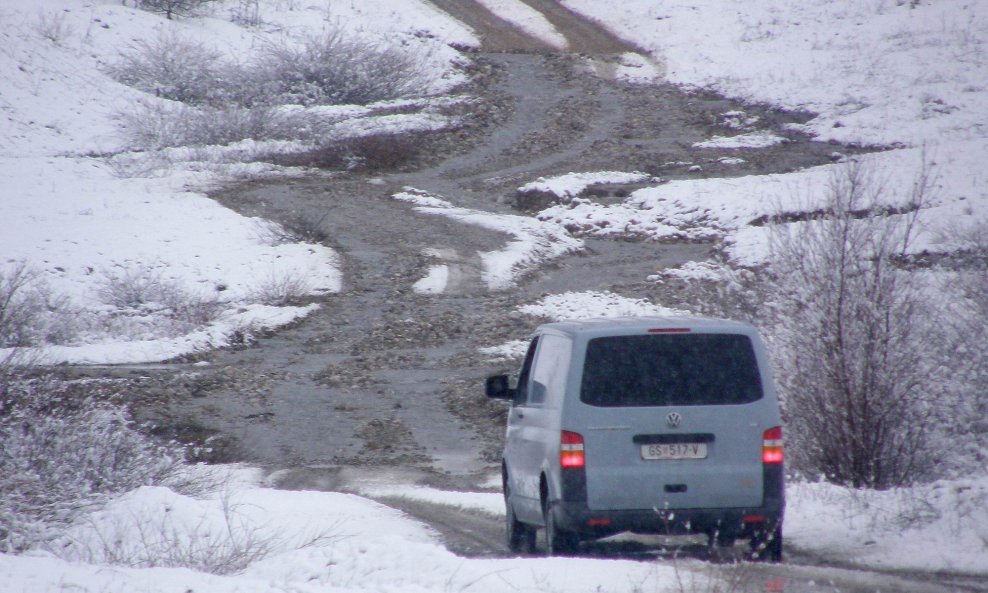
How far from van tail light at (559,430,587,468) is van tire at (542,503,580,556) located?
0.35 metres

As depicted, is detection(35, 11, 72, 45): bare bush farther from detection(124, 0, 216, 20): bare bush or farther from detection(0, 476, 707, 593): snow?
detection(0, 476, 707, 593): snow

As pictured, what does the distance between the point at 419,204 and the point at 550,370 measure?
22.5 meters

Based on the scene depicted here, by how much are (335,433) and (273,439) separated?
0.85m

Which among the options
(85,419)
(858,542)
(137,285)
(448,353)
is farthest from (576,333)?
(137,285)

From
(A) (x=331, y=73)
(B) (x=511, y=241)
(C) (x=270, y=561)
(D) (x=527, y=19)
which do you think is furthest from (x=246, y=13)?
(C) (x=270, y=561)

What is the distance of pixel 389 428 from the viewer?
14.4 meters

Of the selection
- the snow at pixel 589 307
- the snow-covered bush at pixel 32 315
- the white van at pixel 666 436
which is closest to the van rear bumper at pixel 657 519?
the white van at pixel 666 436

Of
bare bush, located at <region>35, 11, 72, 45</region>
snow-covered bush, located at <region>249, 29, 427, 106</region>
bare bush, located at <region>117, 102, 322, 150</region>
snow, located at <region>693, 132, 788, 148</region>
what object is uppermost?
bare bush, located at <region>35, 11, 72, 45</region>

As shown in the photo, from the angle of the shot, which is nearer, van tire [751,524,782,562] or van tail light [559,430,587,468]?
van tail light [559,430,587,468]

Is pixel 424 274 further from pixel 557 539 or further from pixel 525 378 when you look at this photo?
pixel 557 539

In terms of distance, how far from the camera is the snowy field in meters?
6.62

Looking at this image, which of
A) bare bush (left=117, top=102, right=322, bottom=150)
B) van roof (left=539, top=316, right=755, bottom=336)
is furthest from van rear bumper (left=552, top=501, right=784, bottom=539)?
bare bush (left=117, top=102, right=322, bottom=150)

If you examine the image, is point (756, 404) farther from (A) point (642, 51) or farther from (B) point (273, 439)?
(A) point (642, 51)

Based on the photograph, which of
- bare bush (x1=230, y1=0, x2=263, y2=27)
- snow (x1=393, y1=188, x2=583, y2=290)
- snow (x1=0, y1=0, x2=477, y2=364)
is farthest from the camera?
bare bush (x1=230, y1=0, x2=263, y2=27)
